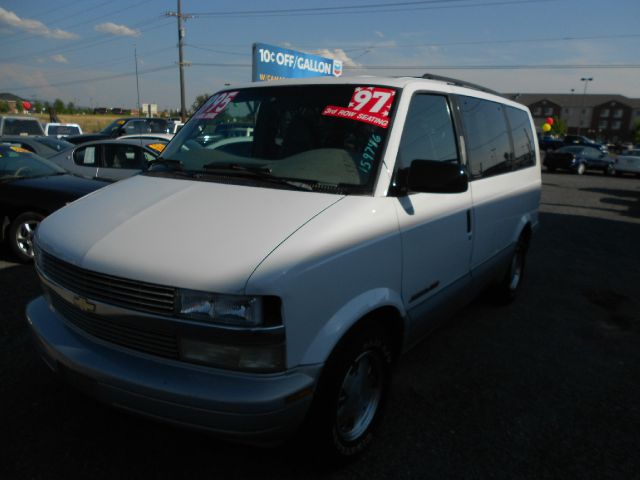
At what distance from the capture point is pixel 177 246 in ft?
6.86

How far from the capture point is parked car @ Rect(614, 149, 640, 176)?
24531 millimetres

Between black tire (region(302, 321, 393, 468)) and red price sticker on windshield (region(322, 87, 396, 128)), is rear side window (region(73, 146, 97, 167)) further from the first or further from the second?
black tire (region(302, 321, 393, 468))

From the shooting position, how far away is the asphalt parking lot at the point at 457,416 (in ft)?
8.34

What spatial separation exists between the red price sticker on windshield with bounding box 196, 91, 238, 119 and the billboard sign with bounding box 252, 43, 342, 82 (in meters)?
7.36

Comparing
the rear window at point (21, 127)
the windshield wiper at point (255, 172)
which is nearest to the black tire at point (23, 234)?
the windshield wiper at point (255, 172)

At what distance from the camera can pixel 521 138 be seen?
194 inches

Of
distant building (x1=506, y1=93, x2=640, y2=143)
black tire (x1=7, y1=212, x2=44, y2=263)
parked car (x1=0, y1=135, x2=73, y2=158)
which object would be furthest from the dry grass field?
distant building (x1=506, y1=93, x2=640, y2=143)

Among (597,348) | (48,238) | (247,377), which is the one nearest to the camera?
(247,377)

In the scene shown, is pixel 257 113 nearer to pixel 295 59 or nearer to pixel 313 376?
pixel 313 376

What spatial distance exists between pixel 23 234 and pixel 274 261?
542 centimetres

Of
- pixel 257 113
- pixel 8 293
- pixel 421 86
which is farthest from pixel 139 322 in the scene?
pixel 8 293

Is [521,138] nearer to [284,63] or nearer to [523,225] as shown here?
[523,225]

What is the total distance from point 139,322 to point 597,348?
12.7 ft

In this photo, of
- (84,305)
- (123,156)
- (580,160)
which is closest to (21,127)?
(123,156)
